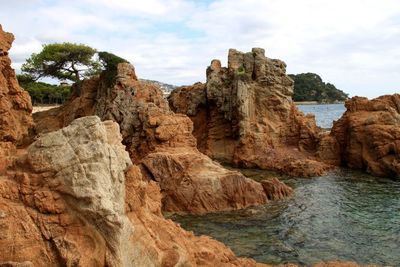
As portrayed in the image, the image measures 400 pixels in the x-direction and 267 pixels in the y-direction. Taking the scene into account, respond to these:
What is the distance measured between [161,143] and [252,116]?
16.3m

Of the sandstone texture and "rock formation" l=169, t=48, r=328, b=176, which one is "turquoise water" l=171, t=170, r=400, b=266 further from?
"rock formation" l=169, t=48, r=328, b=176

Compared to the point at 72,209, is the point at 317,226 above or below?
below

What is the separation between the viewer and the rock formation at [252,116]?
41.8 meters

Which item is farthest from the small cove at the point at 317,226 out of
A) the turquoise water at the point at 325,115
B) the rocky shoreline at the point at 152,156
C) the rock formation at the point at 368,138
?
the turquoise water at the point at 325,115

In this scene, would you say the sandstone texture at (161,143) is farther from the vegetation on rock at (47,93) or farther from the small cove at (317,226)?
the vegetation on rock at (47,93)

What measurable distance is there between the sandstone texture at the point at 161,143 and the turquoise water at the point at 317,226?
4.56ft

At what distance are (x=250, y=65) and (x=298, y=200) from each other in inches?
804

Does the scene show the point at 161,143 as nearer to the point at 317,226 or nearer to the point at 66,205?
the point at 317,226

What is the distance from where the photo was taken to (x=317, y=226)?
842 inches

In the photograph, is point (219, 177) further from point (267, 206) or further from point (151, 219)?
point (151, 219)

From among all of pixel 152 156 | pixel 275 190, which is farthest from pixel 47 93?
pixel 275 190

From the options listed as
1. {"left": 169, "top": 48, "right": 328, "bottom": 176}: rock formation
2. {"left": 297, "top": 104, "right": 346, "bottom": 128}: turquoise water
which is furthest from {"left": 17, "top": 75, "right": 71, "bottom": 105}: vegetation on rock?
{"left": 297, "top": 104, "right": 346, "bottom": 128}: turquoise water

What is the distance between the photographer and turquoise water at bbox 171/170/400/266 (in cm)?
1742

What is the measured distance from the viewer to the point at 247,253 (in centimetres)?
1731
